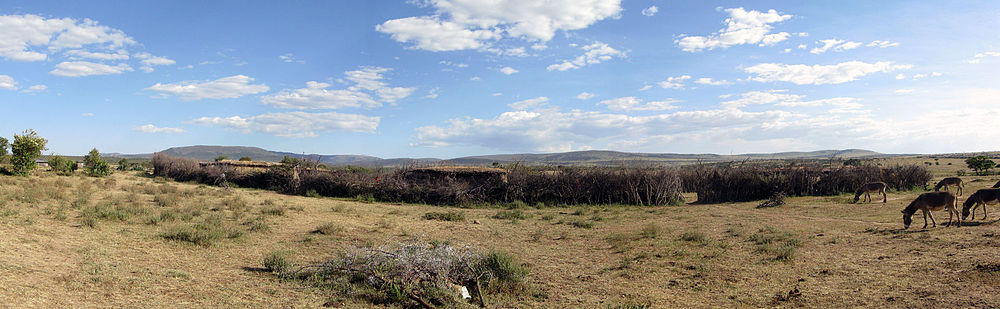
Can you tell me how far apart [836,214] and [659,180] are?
597cm

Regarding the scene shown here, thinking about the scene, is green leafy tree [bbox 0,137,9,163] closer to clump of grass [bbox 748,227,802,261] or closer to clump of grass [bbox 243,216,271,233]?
clump of grass [bbox 243,216,271,233]

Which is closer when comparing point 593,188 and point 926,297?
point 926,297

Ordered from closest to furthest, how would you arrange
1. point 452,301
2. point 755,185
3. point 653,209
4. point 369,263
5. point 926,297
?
point 926,297 < point 452,301 < point 369,263 < point 653,209 < point 755,185

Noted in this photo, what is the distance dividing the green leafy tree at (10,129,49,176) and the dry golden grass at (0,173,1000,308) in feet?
24.8

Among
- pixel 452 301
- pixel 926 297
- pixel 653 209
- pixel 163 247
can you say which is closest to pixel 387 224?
pixel 163 247

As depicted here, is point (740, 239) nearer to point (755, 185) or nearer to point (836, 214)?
point (836, 214)

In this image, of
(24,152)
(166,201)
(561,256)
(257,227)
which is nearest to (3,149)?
(24,152)

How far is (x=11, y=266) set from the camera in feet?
19.2

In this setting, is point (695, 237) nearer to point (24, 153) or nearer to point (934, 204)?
point (934, 204)

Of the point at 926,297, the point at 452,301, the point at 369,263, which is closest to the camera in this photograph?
the point at 926,297

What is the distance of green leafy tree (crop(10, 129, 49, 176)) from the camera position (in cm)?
1845

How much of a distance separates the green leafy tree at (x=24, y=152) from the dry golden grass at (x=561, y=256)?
7554mm

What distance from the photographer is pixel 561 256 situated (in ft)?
28.6

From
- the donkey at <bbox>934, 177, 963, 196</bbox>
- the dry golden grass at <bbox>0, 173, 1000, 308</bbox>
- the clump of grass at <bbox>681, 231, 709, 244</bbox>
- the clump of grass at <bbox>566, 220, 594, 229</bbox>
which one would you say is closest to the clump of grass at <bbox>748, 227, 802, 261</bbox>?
the dry golden grass at <bbox>0, 173, 1000, 308</bbox>
